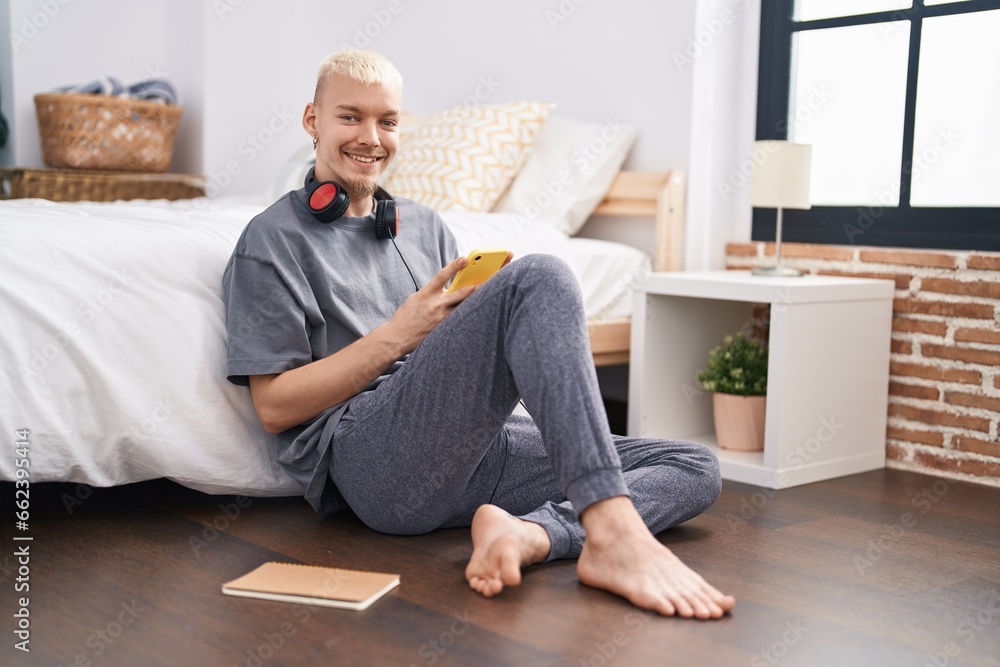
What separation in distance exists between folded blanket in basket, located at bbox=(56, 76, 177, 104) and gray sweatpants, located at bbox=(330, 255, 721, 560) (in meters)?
2.73

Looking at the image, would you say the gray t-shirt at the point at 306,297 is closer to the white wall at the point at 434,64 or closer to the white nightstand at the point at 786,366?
the white nightstand at the point at 786,366

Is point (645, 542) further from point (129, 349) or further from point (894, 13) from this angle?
point (894, 13)

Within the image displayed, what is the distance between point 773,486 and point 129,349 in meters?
1.42

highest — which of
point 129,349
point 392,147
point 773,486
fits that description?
point 392,147

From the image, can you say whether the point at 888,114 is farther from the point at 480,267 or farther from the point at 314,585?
the point at 314,585

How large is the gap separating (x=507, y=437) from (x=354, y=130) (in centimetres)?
60

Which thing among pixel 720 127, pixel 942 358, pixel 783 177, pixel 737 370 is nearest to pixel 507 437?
pixel 737 370

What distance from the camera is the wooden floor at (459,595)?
1.32 metres

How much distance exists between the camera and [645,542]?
1.45 meters

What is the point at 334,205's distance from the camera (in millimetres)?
1799

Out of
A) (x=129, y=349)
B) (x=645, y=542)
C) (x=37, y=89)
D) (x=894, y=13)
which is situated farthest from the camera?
(x=37, y=89)

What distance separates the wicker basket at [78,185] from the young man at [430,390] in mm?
2286

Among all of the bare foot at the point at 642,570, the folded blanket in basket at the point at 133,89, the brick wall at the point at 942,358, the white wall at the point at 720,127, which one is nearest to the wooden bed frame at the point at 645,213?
the white wall at the point at 720,127

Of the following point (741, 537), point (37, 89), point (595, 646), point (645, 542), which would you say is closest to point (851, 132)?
point (741, 537)
